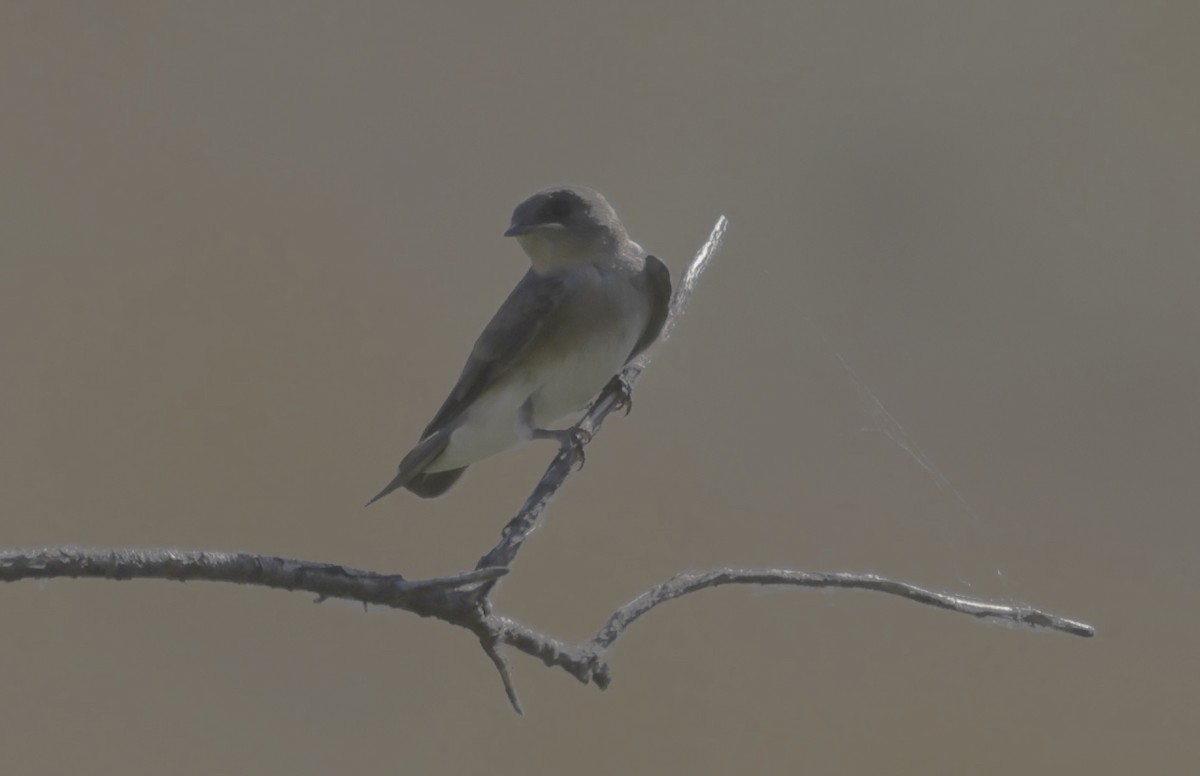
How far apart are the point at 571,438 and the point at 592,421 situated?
0.12 meters

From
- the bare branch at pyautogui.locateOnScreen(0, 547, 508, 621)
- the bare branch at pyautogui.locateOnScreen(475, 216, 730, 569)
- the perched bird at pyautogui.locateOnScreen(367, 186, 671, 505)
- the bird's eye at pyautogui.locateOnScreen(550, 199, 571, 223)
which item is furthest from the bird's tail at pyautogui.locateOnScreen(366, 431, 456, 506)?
the bare branch at pyautogui.locateOnScreen(0, 547, 508, 621)

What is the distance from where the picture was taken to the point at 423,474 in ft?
4.69

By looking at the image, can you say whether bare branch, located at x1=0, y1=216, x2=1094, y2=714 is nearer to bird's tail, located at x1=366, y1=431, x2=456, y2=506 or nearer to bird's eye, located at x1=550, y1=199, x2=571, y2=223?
bird's tail, located at x1=366, y1=431, x2=456, y2=506

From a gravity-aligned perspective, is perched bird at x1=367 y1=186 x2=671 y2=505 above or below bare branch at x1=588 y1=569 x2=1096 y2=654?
above

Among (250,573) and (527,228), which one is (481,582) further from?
(527,228)

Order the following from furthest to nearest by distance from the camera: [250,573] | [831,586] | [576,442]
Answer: [576,442], [831,586], [250,573]

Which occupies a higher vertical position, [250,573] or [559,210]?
[559,210]

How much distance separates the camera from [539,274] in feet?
4.74

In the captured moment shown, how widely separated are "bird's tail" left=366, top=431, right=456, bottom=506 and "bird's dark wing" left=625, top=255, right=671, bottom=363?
0.24 meters

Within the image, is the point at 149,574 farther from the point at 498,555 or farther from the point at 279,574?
the point at 498,555

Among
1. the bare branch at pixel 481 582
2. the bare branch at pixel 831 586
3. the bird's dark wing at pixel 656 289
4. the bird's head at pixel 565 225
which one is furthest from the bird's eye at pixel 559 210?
the bare branch at pixel 831 586

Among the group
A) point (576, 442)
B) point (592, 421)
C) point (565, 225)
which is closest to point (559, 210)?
point (565, 225)

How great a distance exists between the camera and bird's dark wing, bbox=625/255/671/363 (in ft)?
4.77

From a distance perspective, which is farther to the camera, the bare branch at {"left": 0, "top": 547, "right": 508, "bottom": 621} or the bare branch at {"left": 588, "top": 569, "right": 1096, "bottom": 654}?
the bare branch at {"left": 588, "top": 569, "right": 1096, "bottom": 654}
